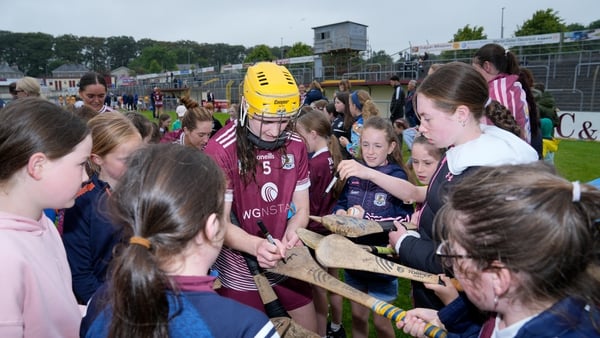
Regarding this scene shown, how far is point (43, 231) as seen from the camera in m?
1.73

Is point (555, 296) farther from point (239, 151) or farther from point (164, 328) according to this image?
point (239, 151)

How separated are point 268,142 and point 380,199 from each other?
116 cm

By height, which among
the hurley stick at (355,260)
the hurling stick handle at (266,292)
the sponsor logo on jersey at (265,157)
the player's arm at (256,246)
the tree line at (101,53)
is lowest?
the hurling stick handle at (266,292)

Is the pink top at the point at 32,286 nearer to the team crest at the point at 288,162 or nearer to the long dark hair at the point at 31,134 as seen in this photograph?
the long dark hair at the point at 31,134

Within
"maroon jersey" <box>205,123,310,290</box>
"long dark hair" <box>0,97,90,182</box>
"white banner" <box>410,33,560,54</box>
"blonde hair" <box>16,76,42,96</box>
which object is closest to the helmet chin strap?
"maroon jersey" <box>205,123,310,290</box>

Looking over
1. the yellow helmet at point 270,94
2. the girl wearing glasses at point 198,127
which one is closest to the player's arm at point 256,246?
the yellow helmet at point 270,94

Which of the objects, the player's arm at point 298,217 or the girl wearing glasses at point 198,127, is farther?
the girl wearing glasses at point 198,127

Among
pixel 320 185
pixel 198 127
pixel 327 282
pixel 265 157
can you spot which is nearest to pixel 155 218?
pixel 327 282

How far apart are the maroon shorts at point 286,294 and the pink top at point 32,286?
881mm

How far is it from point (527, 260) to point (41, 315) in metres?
1.72

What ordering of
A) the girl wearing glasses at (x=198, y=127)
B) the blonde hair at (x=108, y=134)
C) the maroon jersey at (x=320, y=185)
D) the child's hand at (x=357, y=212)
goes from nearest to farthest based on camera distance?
1. the blonde hair at (x=108, y=134)
2. the child's hand at (x=357, y=212)
3. the maroon jersey at (x=320, y=185)
4. the girl wearing glasses at (x=198, y=127)

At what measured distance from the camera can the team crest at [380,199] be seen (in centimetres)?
313

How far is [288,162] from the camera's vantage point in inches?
99.7

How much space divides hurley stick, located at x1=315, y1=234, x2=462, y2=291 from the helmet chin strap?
0.64 meters
